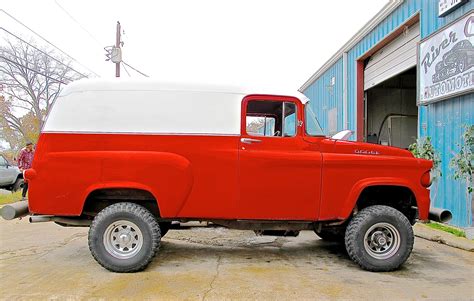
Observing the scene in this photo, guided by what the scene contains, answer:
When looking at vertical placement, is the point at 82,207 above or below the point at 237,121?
below

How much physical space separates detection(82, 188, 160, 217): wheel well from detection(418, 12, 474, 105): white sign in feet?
18.9

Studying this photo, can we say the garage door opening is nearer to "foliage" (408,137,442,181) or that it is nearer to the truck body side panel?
"foliage" (408,137,442,181)

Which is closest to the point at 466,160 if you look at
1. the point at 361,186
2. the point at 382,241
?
the point at 382,241

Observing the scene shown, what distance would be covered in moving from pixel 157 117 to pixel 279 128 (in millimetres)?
1613

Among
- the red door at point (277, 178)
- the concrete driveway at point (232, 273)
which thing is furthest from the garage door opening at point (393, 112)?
the red door at point (277, 178)

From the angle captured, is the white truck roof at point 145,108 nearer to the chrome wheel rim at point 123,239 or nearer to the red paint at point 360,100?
the chrome wheel rim at point 123,239

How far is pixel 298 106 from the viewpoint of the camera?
16.4 ft

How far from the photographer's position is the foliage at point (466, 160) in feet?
21.4

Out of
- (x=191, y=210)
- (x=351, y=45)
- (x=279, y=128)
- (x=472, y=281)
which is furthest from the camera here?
(x=351, y=45)

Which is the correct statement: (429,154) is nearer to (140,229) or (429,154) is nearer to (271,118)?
(271,118)

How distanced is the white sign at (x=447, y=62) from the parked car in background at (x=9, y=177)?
545 inches

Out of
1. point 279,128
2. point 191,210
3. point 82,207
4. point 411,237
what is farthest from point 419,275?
point 82,207

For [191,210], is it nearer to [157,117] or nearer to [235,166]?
[235,166]

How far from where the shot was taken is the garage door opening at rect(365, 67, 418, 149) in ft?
47.0
